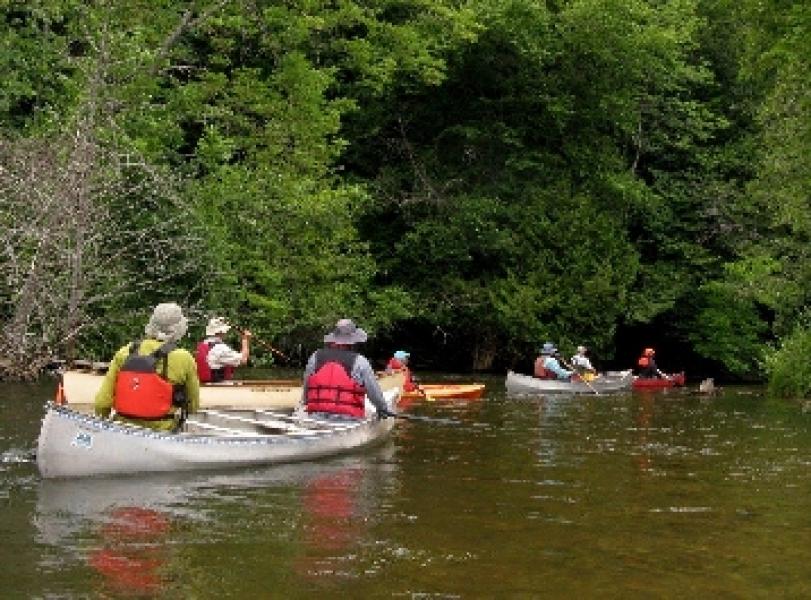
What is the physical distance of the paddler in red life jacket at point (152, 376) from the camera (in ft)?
41.2

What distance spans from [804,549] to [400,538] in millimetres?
2996

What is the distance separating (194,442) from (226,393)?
4.96 meters

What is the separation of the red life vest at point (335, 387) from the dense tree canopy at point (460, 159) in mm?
10187

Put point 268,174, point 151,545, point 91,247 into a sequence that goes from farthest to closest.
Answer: point 268,174
point 91,247
point 151,545

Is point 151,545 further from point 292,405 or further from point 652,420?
point 652,420

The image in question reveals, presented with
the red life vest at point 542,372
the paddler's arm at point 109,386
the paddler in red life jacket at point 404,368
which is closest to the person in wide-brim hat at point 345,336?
the paddler's arm at point 109,386

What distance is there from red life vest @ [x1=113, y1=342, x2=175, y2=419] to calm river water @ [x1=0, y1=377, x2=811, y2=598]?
70 centimetres

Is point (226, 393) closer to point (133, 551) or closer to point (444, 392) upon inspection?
point (444, 392)

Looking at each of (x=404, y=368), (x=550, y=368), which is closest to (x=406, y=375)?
(x=404, y=368)

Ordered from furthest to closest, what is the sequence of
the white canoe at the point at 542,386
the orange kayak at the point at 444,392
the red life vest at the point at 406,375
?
the white canoe at the point at 542,386 < the orange kayak at the point at 444,392 < the red life vest at the point at 406,375

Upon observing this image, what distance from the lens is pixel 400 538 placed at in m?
10.1

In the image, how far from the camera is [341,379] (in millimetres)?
15375

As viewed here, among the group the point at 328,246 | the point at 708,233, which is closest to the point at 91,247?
the point at 328,246

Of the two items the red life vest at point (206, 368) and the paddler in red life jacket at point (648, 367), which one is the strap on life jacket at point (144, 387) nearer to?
the red life vest at point (206, 368)
